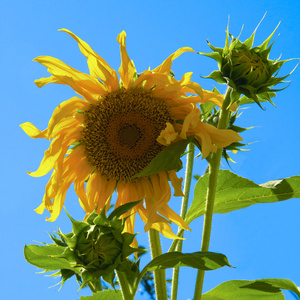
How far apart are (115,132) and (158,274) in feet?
2.36

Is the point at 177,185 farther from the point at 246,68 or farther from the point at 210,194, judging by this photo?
the point at 246,68

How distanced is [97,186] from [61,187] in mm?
180

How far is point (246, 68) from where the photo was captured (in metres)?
2.13

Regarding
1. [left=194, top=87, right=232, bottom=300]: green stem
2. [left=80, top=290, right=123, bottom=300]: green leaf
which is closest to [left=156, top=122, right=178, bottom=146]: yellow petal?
[left=194, top=87, right=232, bottom=300]: green stem

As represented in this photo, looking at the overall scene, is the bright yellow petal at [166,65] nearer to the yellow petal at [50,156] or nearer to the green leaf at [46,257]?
the yellow petal at [50,156]

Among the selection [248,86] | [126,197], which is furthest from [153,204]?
[248,86]

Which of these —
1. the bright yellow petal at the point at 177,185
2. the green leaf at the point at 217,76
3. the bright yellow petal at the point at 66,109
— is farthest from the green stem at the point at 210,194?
the bright yellow petal at the point at 66,109

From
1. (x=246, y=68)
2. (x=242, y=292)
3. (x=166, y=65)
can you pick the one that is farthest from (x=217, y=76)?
(x=242, y=292)

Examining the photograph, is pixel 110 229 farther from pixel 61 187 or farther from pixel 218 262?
pixel 61 187

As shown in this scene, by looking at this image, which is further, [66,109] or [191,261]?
[66,109]

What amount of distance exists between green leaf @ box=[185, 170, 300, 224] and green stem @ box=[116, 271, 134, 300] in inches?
19.7

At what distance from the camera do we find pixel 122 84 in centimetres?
243

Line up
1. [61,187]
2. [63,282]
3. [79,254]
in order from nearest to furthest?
[79,254] → [63,282] → [61,187]

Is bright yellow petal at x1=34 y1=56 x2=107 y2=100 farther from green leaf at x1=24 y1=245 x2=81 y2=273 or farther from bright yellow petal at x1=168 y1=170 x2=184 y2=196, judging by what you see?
green leaf at x1=24 y1=245 x2=81 y2=273
